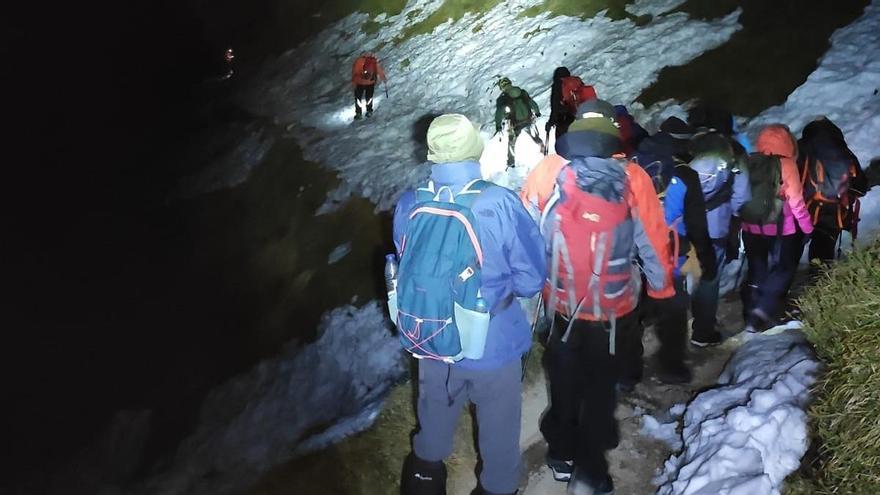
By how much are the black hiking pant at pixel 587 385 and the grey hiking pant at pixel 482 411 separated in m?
0.55

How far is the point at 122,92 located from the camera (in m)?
41.4

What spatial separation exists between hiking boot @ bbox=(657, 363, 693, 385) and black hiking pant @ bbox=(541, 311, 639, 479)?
5.34ft

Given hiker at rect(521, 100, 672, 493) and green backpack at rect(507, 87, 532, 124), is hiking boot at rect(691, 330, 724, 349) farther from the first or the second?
green backpack at rect(507, 87, 532, 124)

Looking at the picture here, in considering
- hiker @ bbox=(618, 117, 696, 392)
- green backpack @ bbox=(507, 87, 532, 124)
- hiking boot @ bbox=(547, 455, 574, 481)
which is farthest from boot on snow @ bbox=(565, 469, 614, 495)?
green backpack @ bbox=(507, 87, 532, 124)

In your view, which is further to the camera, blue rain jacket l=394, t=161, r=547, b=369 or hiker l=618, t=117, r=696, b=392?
hiker l=618, t=117, r=696, b=392

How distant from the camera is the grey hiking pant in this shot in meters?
3.85

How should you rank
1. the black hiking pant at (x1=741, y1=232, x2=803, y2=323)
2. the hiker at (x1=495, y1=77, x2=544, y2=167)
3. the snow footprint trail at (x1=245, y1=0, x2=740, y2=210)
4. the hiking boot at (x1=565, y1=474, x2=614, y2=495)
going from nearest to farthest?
1. the hiking boot at (x1=565, y1=474, x2=614, y2=495)
2. the black hiking pant at (x1=741, y1=232, x2=803, y2=323)
3. the hiker at (x1=495, y1=77, x2=544, y2=167)
4. the snow footprint trail at (x1=245, y1=0, x2=740, y2=210)

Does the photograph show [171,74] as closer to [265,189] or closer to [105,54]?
[105,54]

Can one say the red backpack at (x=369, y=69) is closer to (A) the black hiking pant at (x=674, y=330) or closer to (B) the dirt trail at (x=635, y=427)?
(B) the dirt trail at (x=635, y=427)

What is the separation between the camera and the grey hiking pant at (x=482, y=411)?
12.6 feet

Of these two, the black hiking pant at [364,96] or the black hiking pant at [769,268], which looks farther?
the black hiking pant at [364,96]

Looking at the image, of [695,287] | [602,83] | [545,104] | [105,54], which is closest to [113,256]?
[545,104]

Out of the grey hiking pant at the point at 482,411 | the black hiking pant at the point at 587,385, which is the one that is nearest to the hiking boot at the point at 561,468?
the black hiking pant at the point at 587,385

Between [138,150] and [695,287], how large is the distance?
32084 mm
